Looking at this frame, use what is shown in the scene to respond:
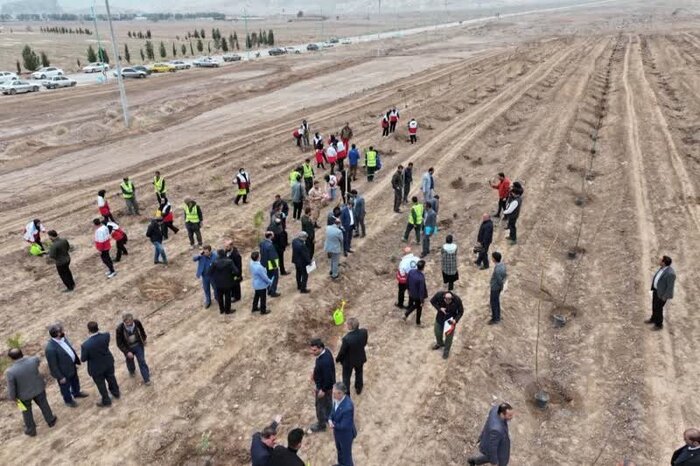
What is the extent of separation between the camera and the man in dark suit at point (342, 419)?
23.3 ft

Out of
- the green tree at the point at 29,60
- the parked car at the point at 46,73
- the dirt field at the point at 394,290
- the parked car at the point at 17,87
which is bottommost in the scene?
the dirt field at the point at 394,290

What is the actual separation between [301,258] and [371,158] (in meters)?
9.25

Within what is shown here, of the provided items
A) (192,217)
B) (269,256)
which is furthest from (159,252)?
(269,256)

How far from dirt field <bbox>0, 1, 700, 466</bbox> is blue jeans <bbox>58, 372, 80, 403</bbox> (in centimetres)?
31

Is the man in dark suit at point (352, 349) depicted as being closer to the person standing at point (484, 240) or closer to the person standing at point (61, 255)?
the person standing at point (484, 240)

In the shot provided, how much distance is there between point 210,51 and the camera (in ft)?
287

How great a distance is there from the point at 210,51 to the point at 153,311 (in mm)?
84347

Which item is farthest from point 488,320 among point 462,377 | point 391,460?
point 391,460

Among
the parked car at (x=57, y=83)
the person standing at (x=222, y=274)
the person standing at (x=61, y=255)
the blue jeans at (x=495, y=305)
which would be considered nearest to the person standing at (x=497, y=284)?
the blue jeans at (x=495, y=305)

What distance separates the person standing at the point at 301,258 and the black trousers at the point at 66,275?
586cm

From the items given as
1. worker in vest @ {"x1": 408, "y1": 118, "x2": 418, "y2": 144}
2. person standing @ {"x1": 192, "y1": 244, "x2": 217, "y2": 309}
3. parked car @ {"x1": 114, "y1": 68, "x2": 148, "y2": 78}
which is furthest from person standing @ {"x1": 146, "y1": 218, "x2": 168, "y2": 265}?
parked car @ {"x1": 114, "y1": 68, "x2": 148, "y2": 78}

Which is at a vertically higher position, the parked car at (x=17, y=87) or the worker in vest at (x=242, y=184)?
the parked car at (x=17, y=87)

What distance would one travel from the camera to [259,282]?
37.4ft

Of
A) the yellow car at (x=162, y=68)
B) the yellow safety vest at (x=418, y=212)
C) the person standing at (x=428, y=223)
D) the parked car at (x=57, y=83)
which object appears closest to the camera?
the person standing at (x=428, y=223)
